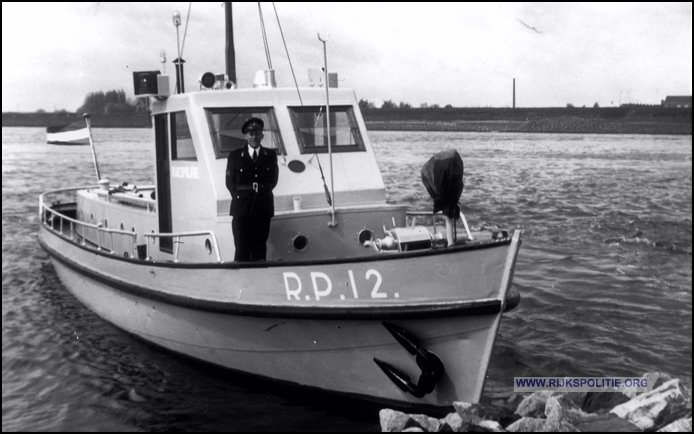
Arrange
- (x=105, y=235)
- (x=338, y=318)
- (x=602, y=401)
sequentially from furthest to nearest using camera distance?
(x=105, y=235) → (x=602, y=401) → (x=338, y=318)

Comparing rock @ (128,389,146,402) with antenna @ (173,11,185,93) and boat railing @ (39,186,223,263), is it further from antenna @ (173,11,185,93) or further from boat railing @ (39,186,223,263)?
antenna @ (173,11,185,93)

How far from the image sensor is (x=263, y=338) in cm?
654

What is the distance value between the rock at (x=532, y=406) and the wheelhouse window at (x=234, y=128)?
3.42 metres

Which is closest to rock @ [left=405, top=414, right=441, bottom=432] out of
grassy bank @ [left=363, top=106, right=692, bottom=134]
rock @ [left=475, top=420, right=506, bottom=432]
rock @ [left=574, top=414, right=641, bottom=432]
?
rock @ [left=475, top=420, right=506, bottom=432]

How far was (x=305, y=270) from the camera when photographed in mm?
6000

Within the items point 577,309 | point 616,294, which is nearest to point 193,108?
point 577,309

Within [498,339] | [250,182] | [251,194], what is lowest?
[498,339]

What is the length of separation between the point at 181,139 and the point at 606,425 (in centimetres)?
502

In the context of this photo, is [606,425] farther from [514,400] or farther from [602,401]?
[514,400]

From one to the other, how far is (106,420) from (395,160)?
78.1 ft

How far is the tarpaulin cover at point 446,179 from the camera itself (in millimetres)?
5520

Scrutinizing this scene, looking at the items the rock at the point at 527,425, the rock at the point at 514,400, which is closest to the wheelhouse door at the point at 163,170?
the rock at the point at 514,400

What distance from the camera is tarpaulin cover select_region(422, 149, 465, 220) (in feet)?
18.1

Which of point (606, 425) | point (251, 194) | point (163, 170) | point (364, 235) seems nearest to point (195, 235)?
point (251, 194)
